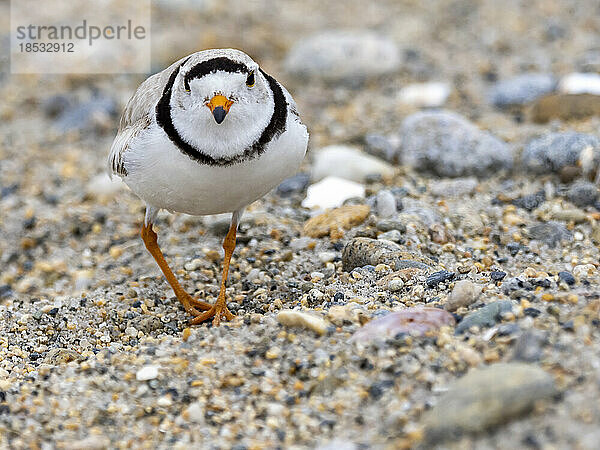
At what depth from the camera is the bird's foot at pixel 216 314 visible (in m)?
4.02

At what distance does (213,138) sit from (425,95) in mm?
3835

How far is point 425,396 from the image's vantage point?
111 inches

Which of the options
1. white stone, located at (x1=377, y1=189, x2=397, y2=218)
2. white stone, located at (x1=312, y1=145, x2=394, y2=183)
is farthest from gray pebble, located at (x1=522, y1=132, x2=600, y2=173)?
white stone, located at (x1=377, y1=189, x2=397, y2=218)

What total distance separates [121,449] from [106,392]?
36cm

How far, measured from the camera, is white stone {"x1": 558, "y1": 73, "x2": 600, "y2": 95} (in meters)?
6.23

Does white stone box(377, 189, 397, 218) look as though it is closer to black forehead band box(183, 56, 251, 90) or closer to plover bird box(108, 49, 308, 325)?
plover bird box(108, 49, 308, 325)

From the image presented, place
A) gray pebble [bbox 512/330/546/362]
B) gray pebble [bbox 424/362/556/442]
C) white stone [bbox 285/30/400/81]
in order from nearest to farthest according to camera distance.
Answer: gray pebble [bbox 424/362/556/442] < gray pebble [bbox 512/330/546/362] < white stone [bbox 285/30/400/81]

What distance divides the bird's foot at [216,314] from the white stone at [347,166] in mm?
1686

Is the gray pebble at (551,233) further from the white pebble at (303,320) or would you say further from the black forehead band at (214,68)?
the black forehead band at (214,68)

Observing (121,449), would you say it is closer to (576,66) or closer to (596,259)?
(596,259)

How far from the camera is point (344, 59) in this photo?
7289mm

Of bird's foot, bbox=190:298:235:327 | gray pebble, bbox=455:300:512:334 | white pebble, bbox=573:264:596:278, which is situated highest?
gray pebble, bbox=455:300:512:334

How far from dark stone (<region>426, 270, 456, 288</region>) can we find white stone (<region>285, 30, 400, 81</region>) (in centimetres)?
383

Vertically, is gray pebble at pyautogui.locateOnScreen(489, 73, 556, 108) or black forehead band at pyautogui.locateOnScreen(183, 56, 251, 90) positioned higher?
black forehead band at pyautogui.locateOnScreen(183, 56, 251, 90)
